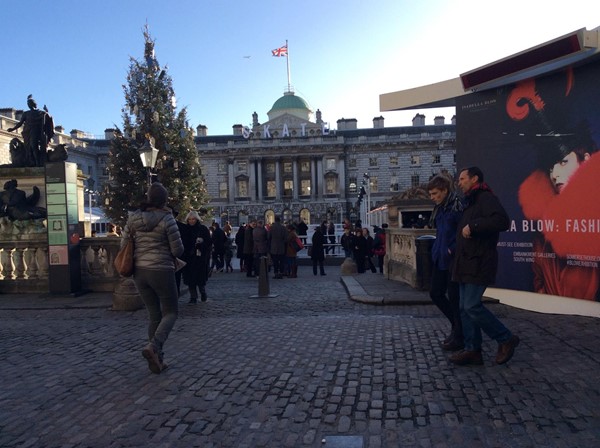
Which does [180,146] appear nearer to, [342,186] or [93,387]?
[93,387]

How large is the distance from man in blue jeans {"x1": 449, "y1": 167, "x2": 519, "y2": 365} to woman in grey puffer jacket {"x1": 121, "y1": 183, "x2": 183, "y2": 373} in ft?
8.32

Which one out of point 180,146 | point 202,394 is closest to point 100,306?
point 202,394

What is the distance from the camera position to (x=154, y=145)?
28.7 m

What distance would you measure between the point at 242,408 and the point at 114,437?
90 cm

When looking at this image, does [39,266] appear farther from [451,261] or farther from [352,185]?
[352,185]

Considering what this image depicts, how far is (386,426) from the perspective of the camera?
3.51m

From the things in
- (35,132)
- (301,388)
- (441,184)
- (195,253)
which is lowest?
(301,388)

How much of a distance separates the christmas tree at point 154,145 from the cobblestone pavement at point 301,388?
22.6 m

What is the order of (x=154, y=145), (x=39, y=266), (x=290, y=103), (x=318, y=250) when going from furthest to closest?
(x=290, y=103)
(x=154, y=145)
(x=318, y=250)
(x=39, y=266)

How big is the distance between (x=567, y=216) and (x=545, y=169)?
0.76m

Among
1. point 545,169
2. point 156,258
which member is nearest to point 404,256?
point 545,169

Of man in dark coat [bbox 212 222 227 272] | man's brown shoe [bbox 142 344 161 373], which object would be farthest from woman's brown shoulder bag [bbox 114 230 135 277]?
man in dark coat [bbox 212 222 227 272]

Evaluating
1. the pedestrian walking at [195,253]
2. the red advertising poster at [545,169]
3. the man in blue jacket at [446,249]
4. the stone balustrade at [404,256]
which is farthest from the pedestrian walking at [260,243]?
the man in blue jacket at [446,249]

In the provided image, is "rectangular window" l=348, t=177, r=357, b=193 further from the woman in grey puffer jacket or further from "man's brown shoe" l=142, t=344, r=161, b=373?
"man's brown shoe" l=142, t=344, r=161, b=373
